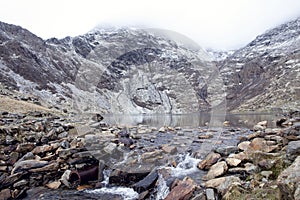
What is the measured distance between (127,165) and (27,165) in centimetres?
554

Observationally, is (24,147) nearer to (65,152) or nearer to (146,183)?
(65,152)

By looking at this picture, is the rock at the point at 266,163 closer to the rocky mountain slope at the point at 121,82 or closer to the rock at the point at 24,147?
the rock at the point at 24,147

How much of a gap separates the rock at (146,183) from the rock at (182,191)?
61.7 inches

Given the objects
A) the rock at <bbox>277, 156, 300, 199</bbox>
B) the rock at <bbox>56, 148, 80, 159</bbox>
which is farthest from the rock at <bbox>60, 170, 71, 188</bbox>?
the rock at <bbox>277, 156, 300, 199</bbox>

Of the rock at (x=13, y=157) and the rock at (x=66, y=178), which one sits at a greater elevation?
the rock at (x=13, y=157)

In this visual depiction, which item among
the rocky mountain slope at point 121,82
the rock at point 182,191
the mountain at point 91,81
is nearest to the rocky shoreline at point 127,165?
the rock at point 182,191

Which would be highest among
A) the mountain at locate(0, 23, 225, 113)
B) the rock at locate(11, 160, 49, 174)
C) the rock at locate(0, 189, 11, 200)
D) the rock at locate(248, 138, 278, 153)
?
the mountain at locate(0, 23, 225, 113)

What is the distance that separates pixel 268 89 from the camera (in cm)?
16488

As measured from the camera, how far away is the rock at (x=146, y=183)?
1191cm

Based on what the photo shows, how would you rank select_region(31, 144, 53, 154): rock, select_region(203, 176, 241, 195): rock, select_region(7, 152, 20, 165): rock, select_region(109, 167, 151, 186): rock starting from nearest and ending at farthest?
select_region(203, 176, 241, 195): rock
select_region(109, 167, 151, 186): rock
select_region(7, 152, 20, 165): rock
select_region(31, 144, 53, 154): rock

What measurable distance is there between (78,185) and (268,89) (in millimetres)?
173308

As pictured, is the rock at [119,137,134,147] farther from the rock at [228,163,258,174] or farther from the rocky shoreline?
the rock at [228,163,258,174]

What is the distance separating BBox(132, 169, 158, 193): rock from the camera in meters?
11.9

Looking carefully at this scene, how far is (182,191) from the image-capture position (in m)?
10.3
